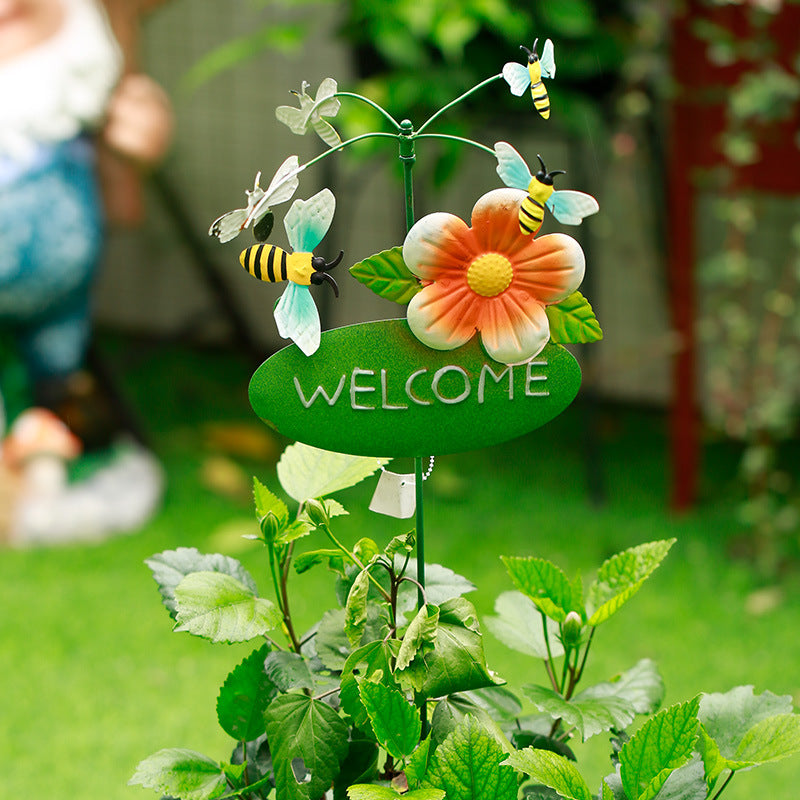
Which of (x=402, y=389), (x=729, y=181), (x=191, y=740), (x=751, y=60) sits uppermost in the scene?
(x=751, y=60)

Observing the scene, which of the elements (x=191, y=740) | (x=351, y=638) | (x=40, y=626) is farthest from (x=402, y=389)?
(x=40, y=626)

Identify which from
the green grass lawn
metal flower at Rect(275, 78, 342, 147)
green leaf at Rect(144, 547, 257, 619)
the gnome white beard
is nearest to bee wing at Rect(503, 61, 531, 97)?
metal flower at Rect(275, 78, 342, 147)

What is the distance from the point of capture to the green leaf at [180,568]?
739 mm

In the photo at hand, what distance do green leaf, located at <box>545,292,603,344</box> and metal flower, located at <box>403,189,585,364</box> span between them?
2 centimetres

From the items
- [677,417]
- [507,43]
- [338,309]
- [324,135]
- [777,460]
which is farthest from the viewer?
[338,309]

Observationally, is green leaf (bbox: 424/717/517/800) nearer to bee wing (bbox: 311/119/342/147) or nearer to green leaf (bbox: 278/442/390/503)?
green leaf (bbox: 278/442/390/503)

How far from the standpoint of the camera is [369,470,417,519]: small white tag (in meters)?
0.73

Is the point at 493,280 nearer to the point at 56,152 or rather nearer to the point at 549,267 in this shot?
the point at 549,267

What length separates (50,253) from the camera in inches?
85.7

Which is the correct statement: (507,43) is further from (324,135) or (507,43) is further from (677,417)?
(324,135)

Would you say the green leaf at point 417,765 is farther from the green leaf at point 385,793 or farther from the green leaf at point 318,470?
the green leaf at point 318,470

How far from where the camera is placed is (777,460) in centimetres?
272

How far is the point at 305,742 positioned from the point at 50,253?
1702 millimetres

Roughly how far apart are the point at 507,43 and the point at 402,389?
1755 millimetres
